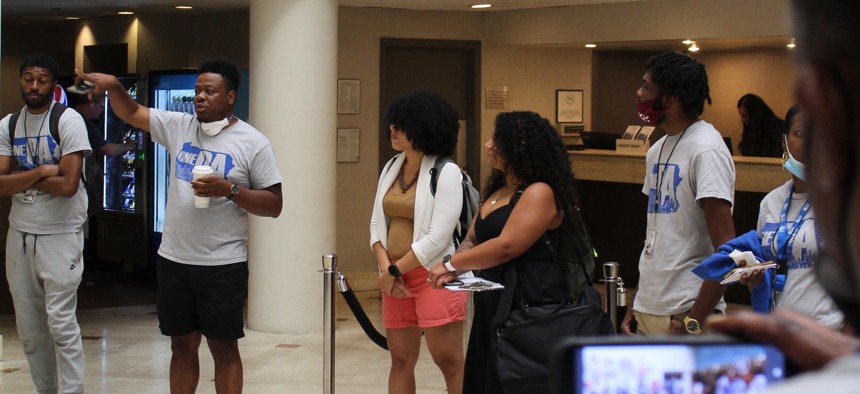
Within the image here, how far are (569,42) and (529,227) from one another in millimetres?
6740

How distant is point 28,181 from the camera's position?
4891 mm

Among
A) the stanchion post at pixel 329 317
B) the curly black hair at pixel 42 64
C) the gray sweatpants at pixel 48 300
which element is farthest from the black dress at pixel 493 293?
the curly black hair at pixel 42 64

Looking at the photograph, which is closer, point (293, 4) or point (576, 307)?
point (576, 307)

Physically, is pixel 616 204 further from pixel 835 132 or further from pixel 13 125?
pixel 835 132

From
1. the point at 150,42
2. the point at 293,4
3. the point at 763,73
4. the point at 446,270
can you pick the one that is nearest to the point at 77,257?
the point at 446,270

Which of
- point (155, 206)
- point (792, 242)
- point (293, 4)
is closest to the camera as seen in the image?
point (792, 242)

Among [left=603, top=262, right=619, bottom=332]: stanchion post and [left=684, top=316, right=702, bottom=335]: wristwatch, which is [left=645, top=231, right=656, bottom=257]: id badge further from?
[left=603, top=262, right=619, bottom=332]: stanchion post

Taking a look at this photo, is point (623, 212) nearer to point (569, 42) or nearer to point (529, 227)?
point (569, 42)

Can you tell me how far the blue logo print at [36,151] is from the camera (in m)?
5.01

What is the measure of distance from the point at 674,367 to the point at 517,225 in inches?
123

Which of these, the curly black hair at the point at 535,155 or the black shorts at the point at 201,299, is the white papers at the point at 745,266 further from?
the black shorts at the point at 201,299

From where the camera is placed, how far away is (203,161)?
4.36 m

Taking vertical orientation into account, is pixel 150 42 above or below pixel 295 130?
above

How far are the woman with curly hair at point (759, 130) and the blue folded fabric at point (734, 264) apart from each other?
627 cm
